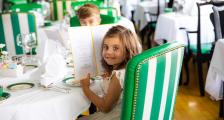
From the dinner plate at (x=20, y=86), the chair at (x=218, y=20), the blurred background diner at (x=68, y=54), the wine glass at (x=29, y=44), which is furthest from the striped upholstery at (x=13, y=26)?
the chair at (x=218, y=20)

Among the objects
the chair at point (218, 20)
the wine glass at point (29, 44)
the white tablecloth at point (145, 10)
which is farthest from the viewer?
the white tablecloth at point (145, 10)

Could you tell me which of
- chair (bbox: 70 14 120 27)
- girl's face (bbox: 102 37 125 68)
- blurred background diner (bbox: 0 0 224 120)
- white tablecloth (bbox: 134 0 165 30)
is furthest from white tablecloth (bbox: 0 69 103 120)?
white tablecloth (bbox: 134 0 165 30)

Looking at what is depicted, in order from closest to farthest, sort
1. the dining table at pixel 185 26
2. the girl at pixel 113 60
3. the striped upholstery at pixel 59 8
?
the girl at pixel 113 60 < the dining table at pixel 185 26 < the striped upholstery at pixel 59 8

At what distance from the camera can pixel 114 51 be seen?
5.01 ft

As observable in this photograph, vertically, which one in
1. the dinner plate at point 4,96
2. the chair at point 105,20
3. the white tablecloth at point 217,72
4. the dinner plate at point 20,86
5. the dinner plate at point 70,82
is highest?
the chair at point 105,20

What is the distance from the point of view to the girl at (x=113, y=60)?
145 cm

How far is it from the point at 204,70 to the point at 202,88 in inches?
27.9

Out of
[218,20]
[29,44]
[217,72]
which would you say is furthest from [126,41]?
[218,20]

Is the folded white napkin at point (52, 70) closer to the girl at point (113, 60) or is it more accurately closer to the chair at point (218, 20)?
the girl at point (113, 60)

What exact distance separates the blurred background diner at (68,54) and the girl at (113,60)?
48 millimetres

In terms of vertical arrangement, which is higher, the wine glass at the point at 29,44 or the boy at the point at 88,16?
the boy at the point at 88,16

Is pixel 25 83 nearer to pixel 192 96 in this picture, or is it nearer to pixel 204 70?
pixel 192 96

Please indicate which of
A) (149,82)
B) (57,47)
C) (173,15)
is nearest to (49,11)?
(173,15)

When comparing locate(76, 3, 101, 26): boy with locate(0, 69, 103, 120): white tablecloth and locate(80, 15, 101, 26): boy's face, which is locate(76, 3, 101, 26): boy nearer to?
locate(80, 15, 101, 26): boy's face
